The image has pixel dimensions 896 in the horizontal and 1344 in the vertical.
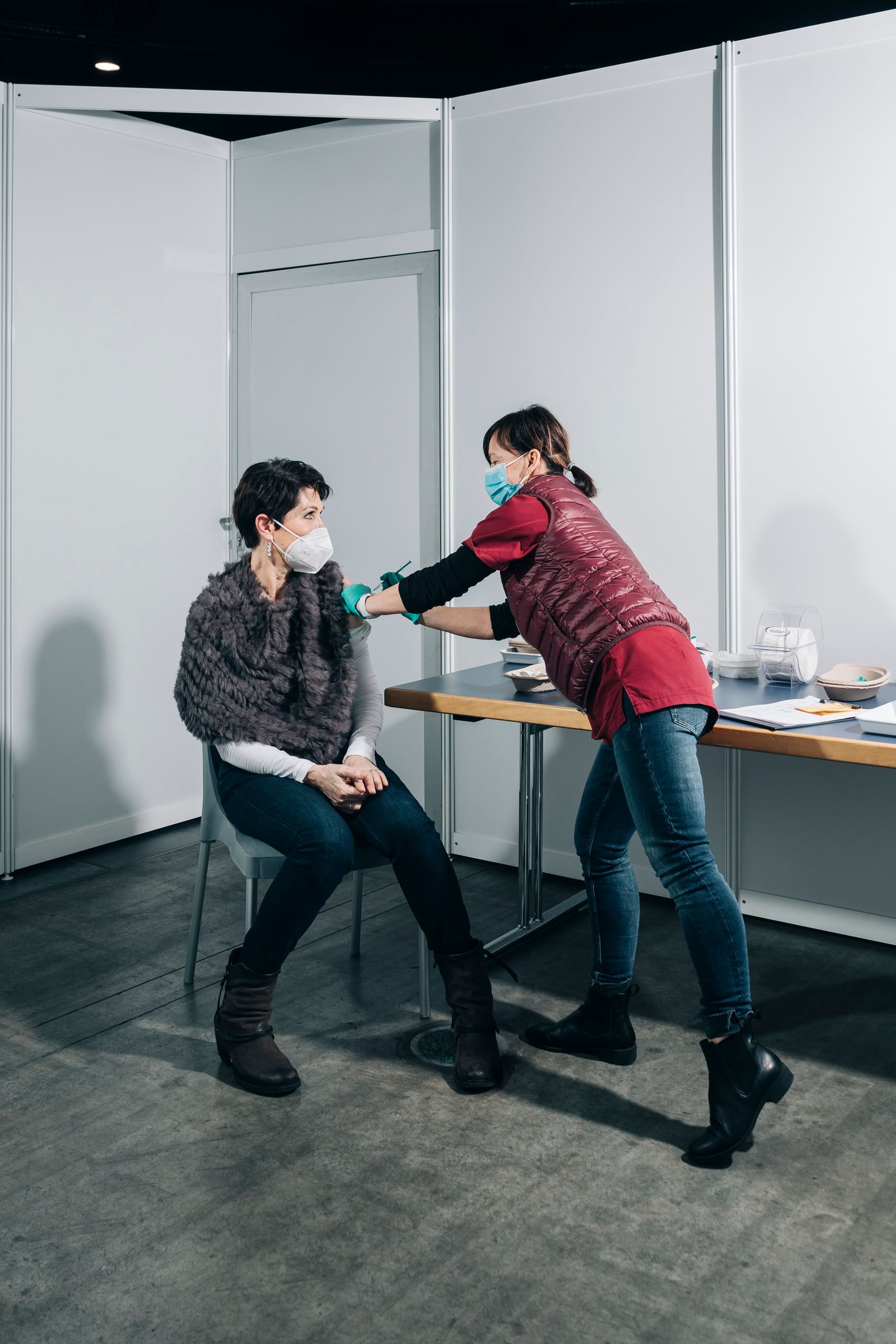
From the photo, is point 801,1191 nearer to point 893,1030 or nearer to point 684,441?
point 893,1030

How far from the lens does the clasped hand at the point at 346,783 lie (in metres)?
2.42

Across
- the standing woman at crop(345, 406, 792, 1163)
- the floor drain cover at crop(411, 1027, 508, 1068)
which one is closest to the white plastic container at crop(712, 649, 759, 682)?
the standing woman at crop(345, 406, 792, 1163)

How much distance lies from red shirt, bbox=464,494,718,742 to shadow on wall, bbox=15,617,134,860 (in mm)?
2188

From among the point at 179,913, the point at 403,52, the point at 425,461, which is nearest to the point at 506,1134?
the point at 179,913

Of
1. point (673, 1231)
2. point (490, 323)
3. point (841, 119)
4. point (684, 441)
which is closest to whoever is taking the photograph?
point (673, 1231)

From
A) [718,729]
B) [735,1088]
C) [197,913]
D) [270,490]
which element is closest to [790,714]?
[718,729]

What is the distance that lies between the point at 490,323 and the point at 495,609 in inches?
59.9

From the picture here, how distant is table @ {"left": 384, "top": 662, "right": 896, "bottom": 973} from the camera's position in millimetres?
2182

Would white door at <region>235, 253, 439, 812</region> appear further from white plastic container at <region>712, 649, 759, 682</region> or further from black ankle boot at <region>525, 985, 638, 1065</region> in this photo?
black ankle boot at <region>525, 985, 638, 1065</region>

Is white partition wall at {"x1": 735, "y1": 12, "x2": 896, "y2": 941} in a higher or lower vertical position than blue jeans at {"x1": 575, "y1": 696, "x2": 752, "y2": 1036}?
higher

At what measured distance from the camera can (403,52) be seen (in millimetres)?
3932

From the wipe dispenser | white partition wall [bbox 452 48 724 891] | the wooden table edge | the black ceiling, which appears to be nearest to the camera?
the wooden table edge

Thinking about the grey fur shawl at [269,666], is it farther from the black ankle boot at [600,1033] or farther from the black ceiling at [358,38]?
the black ceiling at [358,38]

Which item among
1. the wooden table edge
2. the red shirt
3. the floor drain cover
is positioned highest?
the red shirt
